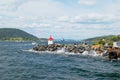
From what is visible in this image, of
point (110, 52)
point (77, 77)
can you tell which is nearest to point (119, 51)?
point (110, 52)

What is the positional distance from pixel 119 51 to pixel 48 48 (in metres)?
37.4

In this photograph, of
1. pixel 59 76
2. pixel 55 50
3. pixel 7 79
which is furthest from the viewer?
pixel 55 50

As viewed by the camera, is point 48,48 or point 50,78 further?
point 48,48

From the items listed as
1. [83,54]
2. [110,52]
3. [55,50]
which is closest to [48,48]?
[55,50]

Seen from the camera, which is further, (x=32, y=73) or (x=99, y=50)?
(x=99, y=50)

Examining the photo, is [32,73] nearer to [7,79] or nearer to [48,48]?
[7,79]

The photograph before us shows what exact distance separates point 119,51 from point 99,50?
1422 centimetres

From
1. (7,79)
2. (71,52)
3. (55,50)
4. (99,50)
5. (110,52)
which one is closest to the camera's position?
(7,79)

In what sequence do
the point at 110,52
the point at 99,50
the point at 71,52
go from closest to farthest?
the point at 110,52
the point at 99,50
the point at 71,52

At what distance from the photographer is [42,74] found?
44219 mm

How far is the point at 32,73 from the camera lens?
45.2 m

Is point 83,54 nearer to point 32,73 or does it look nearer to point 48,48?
point 48,48

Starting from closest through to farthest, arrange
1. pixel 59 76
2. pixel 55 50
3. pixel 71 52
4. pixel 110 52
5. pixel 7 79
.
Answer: pixel 7 79, pixel 59 76, pixel 110 52, pixel 71 52, pixel 55 50

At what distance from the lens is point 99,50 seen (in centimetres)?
8325
